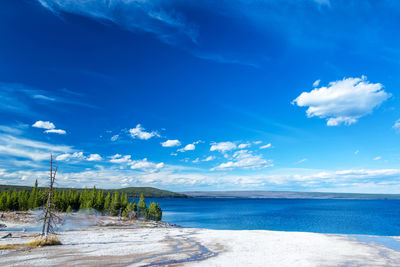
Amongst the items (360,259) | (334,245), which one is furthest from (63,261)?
(334,245)

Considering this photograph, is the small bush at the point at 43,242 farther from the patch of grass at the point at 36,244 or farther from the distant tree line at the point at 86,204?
the distant tree line at the point at 86,204

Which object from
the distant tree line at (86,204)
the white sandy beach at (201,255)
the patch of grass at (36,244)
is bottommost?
the white sandy beach at (201,255)

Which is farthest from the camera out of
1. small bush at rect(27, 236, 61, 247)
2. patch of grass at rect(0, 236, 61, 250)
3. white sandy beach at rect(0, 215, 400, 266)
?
small bush at rect(27, 236, 61, 247)

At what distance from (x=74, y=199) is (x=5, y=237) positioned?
7135 cm

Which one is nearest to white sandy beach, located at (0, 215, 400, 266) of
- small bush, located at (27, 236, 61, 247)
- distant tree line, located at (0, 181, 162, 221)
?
small bush, located at (27, 236, 61, 247)

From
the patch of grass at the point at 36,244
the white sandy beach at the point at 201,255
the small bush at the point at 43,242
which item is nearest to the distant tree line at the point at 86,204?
the white sandy beach at the point at 201,255

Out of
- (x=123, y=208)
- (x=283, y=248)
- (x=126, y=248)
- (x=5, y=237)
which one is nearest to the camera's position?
(x=126, y=248)

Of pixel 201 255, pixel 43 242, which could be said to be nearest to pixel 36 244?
pixel 43 242

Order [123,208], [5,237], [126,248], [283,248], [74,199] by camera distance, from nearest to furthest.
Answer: [126,248] < [283,248] < [5,237] < [123,208] < [74,199]

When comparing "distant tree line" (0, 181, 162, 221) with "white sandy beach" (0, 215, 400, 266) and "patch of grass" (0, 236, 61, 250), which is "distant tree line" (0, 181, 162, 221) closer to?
"white sandy beach" (0, 215, 400, 266)

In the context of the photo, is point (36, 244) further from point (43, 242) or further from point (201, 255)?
point (201, 255)

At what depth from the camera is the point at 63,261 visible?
25.6 meters

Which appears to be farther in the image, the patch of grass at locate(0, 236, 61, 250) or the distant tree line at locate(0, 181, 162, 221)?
the distant tree line at locate(0, 181, 162, 221)

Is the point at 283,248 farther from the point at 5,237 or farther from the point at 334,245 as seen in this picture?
the point at 5,237
